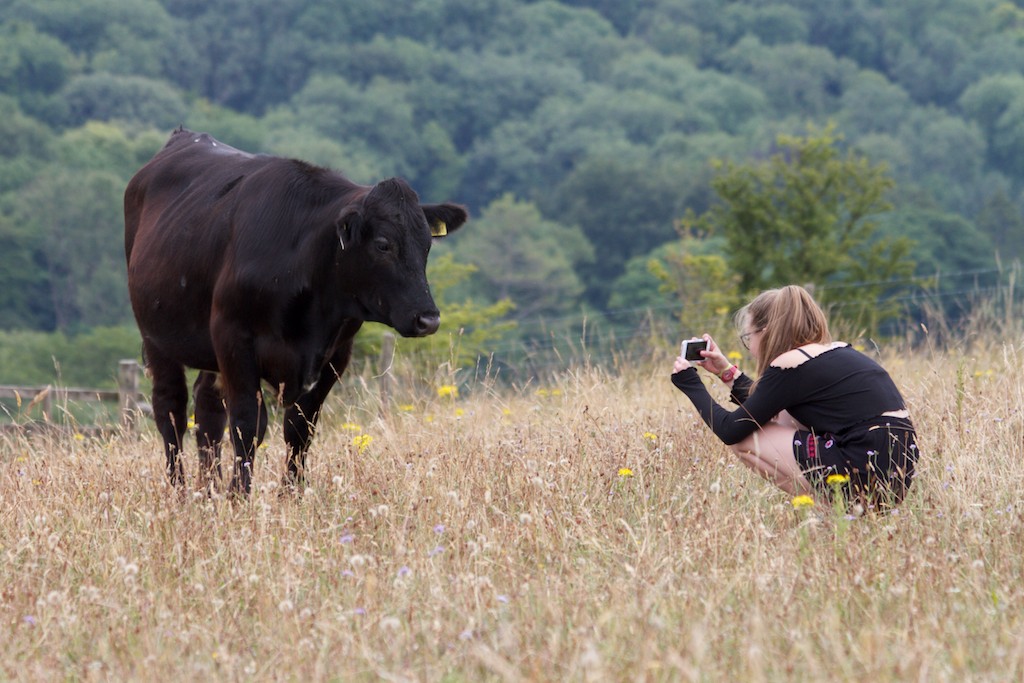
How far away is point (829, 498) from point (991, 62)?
121923mm

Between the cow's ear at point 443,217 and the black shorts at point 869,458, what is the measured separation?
2.17 metres

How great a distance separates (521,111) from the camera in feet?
378

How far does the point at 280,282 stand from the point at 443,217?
96 cm

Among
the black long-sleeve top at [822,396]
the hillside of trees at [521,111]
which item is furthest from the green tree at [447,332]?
the hillside of trees at [521,111]

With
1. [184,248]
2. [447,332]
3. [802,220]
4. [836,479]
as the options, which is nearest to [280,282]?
[184,248]

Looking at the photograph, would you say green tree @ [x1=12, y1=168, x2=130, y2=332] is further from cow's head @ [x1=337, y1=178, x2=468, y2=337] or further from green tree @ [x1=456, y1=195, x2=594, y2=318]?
cow's head @ [x1=337, y1=178, x2=468, y2=337]

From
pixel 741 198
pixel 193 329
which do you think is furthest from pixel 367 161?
→ pixel 193 329

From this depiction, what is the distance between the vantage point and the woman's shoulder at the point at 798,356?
5.52 m

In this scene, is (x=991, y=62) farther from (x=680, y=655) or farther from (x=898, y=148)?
(x=680, y=655)

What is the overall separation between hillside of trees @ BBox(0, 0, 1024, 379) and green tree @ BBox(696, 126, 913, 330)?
36.9m

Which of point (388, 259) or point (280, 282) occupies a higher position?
point (388, 259)

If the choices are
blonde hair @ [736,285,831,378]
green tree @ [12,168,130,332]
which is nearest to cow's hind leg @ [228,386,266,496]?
blonde hair @ [736,285,831,378]

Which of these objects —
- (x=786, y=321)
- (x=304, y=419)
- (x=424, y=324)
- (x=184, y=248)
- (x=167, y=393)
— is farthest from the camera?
(x=167, y=393)

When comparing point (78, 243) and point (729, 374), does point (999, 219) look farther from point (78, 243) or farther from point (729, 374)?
point (729, 374)
